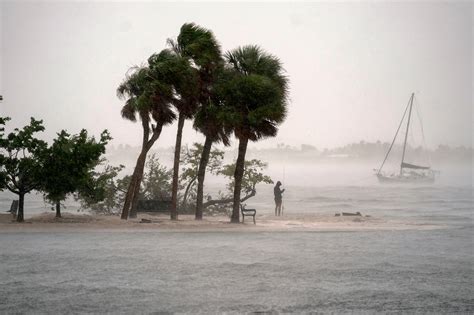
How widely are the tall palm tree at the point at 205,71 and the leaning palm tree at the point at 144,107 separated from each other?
187cm

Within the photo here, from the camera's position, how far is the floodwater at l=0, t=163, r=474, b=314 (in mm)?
10602

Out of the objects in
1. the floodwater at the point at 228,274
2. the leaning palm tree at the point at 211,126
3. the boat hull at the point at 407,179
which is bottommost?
the floodwater at the point at 228,274

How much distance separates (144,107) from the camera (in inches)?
1073

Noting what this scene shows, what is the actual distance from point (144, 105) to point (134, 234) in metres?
7.38

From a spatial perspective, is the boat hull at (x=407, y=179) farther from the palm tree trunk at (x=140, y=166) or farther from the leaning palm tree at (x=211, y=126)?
the palm tree trunk at (x=140, y=166)

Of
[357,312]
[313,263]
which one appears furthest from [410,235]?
[357,312]

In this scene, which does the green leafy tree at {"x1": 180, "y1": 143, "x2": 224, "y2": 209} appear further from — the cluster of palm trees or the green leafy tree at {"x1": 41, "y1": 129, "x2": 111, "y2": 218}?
the green leafy tree at {"x1": 41, "y1": 129, "x2": 111, "y2": 218}

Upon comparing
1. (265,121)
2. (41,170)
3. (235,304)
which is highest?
(265,121)

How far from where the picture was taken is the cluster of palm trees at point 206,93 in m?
28.0

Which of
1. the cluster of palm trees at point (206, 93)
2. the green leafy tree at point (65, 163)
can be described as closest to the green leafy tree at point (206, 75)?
the cluster of palm trees at point (206, 93)

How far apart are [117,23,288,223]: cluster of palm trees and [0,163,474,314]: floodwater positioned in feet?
26.5

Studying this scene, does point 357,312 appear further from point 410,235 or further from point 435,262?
point 410,235

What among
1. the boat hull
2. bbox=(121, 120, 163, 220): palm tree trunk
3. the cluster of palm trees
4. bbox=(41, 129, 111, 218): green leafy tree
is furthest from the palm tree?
the boat hull

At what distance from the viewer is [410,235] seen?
25.2 m
